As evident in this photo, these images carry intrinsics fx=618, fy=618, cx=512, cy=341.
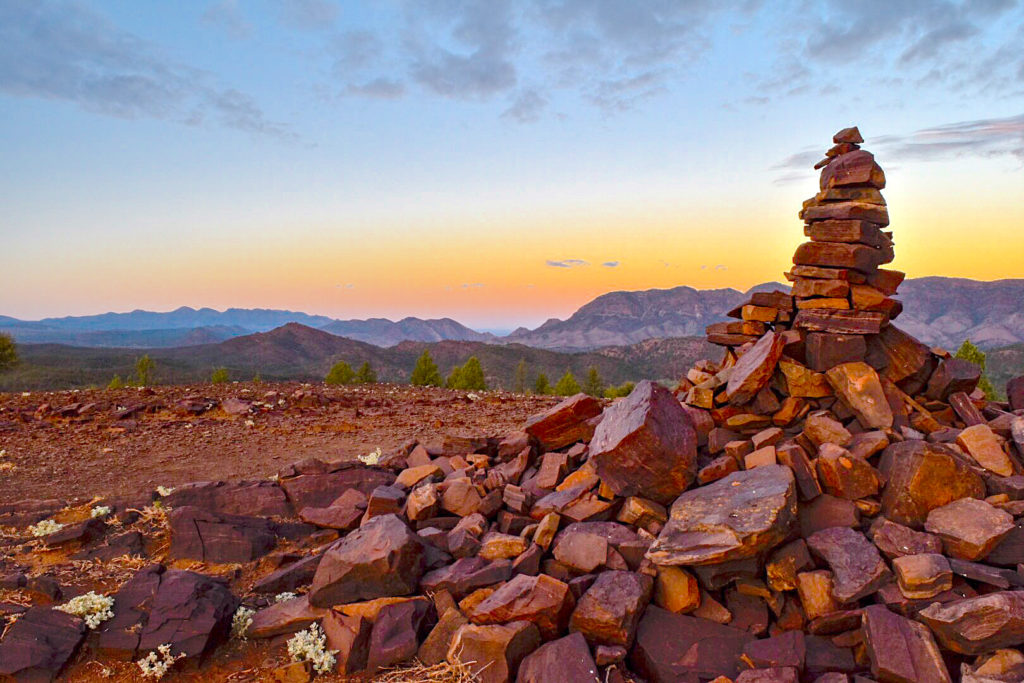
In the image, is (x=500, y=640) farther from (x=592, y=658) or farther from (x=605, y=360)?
(x=605, y=360)

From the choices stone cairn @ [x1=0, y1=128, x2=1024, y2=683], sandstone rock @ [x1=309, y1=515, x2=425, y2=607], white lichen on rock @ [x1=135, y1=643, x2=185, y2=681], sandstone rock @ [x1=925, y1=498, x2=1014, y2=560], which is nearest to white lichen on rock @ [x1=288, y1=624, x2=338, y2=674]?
stone cairn @ [x1=0, y1=128, x2=1024, y2=683]

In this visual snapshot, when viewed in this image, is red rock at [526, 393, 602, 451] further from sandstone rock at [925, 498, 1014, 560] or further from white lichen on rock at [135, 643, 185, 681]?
white lichen on rock at [135, 643, 185, 681]

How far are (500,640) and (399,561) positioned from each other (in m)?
1.62

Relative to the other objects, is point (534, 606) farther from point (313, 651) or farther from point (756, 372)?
point (756, 372)

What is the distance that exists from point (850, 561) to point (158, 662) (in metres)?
7.33

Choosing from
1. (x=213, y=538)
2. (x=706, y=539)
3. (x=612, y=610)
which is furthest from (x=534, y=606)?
(x=213, y=538)

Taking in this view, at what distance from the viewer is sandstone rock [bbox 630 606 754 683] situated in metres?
6.12

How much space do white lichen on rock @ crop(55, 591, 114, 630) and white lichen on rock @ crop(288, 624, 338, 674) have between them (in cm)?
207

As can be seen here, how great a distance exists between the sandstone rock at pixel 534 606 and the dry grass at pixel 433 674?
528 millimetres

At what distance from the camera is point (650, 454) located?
25.6 ft

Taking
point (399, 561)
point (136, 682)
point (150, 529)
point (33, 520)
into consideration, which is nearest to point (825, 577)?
point (399, 561)

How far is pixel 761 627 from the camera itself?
21.5 ft

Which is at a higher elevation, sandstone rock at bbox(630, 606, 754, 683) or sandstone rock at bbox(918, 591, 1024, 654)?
sandstone rock at bbox(918, 591, 1024, 654)

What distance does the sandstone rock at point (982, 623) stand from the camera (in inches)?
221
